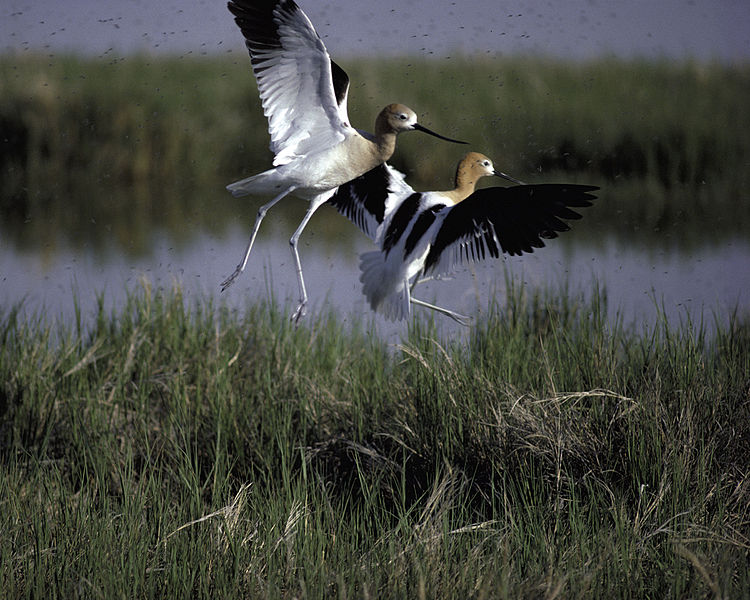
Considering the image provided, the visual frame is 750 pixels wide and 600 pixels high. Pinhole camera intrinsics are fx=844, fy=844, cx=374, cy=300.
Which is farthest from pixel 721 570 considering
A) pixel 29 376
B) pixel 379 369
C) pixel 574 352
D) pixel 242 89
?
pixel 242 89

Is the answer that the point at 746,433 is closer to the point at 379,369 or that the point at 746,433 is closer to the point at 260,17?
the point at 379,369

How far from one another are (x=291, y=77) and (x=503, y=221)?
706mm

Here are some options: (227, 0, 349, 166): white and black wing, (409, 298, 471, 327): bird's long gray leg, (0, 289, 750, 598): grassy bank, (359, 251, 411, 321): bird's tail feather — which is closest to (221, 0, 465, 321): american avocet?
(227, 0, 349, 166): white and black wing

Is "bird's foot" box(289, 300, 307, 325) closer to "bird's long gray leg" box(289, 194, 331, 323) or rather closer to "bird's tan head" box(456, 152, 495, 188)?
"bird's long gray leg" box(289, 194, 331, 323)

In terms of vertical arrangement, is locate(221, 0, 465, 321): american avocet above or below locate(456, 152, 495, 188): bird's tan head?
above

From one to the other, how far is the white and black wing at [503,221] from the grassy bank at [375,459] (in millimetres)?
730

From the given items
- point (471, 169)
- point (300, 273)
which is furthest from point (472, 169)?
point (300, 273)

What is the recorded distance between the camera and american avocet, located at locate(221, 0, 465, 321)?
211 cm

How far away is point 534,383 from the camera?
136 inches

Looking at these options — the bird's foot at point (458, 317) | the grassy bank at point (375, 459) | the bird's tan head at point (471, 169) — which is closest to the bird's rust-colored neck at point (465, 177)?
the bird's tan head at point (471, 169)

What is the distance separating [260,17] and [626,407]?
1.74 m

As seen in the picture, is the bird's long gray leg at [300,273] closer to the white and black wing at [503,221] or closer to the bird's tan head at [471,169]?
the white and black wing at [503,221]

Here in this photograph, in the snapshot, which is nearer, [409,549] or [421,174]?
[409,549]

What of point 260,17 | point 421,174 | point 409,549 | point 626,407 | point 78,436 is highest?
point 260,17
